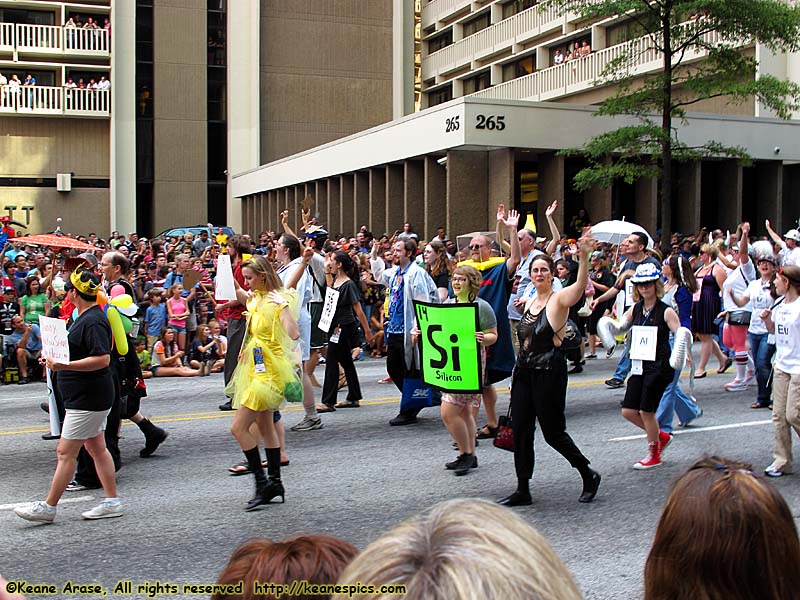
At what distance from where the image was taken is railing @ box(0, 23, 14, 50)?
141 feet

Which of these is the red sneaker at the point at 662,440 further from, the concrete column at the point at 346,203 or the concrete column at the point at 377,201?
the concrete column at the point at 346,203

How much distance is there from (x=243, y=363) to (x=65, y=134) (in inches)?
1613

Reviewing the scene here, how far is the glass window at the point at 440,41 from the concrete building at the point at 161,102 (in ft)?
16.6

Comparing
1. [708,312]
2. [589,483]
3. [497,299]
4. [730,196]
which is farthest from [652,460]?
[730,196]

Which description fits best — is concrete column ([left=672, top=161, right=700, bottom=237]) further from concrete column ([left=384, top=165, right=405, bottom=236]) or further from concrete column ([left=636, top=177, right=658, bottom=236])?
concrete column ([left=384, top=165, right=405, bottom=236])

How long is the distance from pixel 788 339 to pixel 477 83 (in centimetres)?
4126

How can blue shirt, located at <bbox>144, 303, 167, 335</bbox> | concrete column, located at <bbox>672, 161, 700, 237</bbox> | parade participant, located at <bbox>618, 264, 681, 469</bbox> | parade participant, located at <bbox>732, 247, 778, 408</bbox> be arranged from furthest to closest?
concrete column, located at <bbox>672, 161, 700, 237</bbox>, blue shirt, located at <bbox>144, 303, 167, 335</bbox>, parade participant, located at <bbox>732, 247, 778, 408</bbox>, parade participant, located at <bbox>618, 264, 681, 469</bbox>

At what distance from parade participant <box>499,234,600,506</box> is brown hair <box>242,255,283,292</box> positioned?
1.95 m

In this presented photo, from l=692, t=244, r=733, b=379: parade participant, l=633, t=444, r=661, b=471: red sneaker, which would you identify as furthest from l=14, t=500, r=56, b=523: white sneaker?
l=692, t=244, r=733, b=379: parade participant

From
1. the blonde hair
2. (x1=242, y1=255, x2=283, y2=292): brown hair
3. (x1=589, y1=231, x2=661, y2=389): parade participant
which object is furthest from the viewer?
(x1=589, y1=231, x2=661, y2=389): parade participant

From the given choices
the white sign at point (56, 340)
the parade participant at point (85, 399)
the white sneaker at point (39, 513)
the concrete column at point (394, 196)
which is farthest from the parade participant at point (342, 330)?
the concrete column at point (394, 196)

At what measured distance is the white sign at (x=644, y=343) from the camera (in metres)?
7.90

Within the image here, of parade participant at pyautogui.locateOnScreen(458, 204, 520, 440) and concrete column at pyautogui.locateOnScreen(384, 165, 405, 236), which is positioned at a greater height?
concrete column at pyautogui.locateOnScreen(384, 165, 405, 236)

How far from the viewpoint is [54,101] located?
43562 millimetres
